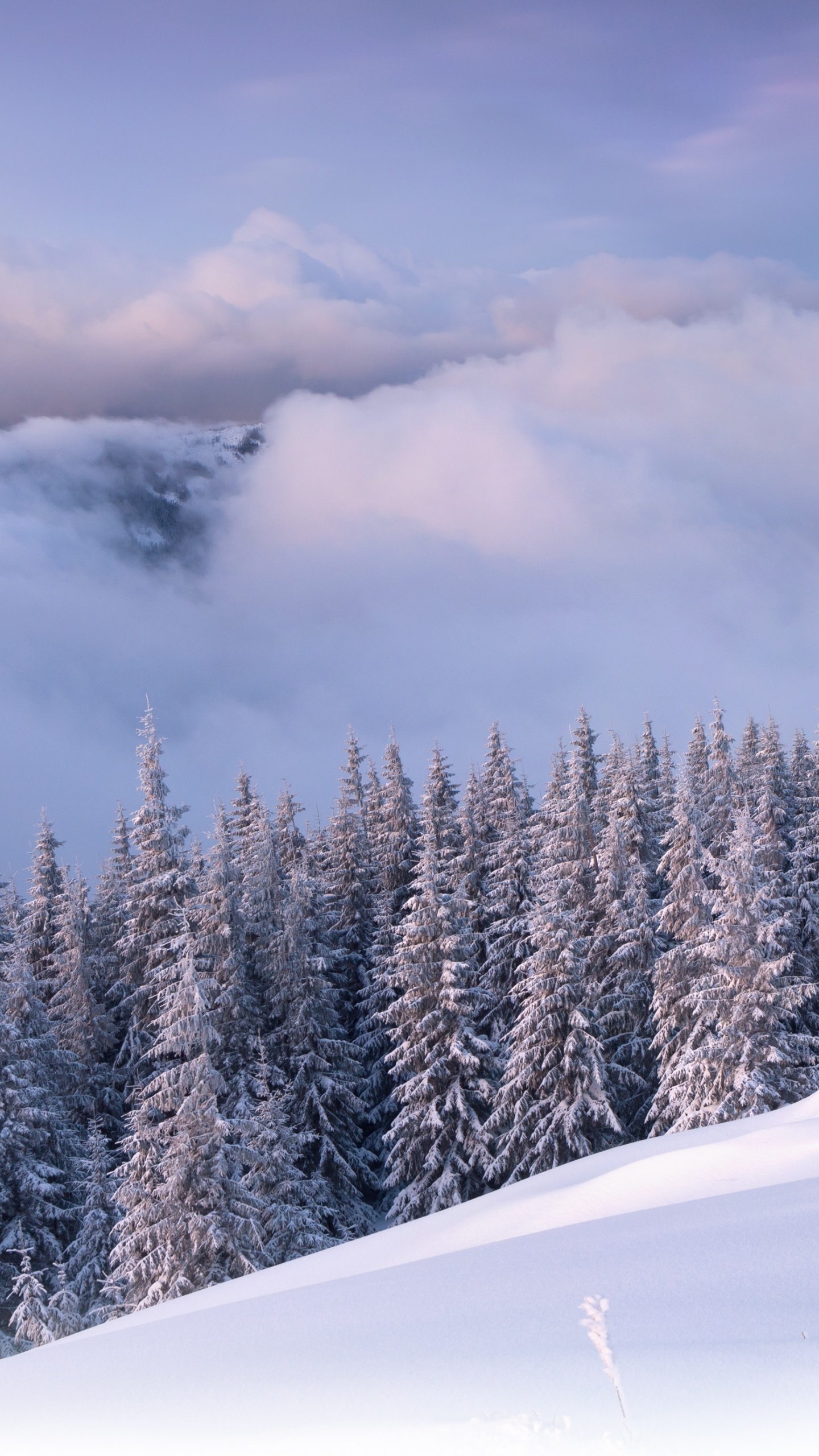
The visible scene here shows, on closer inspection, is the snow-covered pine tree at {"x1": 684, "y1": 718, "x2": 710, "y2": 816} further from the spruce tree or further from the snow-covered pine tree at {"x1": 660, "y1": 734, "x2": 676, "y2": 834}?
the spruce tree

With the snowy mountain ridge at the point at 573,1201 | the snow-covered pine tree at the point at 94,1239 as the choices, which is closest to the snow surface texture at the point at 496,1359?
the snowy mountain ridge at the point at 573,1201

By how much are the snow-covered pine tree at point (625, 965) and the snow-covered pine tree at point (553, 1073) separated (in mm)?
2620

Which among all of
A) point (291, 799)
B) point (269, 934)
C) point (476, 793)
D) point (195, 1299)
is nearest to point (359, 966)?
point (269, 934)

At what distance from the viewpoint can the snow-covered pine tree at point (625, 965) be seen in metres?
28.2

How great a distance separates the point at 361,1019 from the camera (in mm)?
35219

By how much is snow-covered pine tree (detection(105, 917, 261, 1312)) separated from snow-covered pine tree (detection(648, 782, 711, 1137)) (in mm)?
10002

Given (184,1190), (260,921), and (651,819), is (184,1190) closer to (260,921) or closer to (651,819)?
(260,921)

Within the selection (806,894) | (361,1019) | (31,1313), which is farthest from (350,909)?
(31,1313)

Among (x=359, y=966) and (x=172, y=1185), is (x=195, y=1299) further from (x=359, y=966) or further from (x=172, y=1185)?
(x=359, y=966)

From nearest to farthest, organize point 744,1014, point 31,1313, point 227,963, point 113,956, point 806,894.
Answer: point 31,1313 < point 744,1014 < point 227,963 < point 806,894 < point 113,956

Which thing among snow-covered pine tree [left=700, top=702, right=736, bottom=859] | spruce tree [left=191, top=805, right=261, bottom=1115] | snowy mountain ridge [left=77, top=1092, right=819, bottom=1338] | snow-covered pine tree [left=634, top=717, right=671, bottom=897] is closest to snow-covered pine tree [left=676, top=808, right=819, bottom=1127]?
snow-covered pine tree [left=634, top=717, right=671, bottom=897]

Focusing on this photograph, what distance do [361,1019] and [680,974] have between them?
13.3 m

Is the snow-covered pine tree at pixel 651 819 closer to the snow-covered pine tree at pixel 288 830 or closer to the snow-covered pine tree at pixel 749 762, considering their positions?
the snow-covered pine tree at pixel 749 762

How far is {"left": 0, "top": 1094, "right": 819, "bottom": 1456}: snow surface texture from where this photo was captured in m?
3.91
